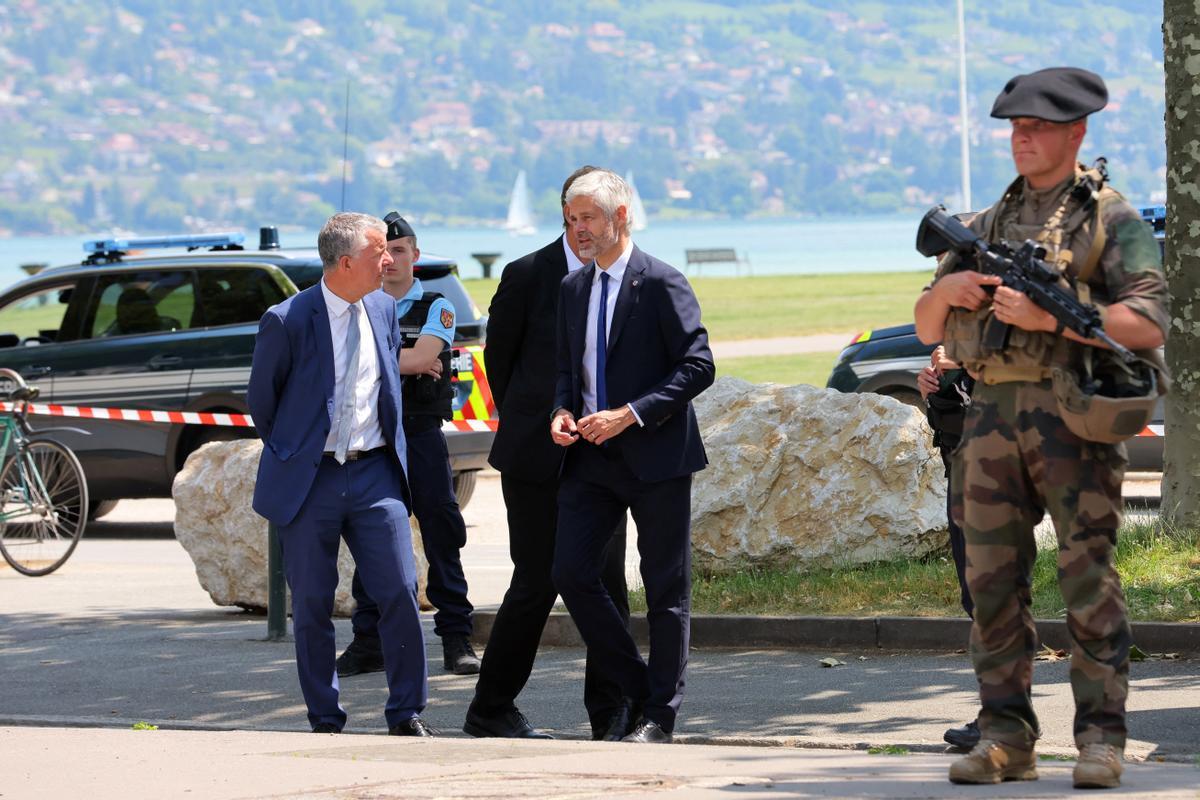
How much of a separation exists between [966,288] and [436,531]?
155 inches

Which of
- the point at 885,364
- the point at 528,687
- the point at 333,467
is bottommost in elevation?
the point at 528,687

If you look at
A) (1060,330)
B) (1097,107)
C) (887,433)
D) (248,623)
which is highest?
(1097,107)

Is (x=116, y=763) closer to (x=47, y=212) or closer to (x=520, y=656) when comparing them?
(x=520, y=656)

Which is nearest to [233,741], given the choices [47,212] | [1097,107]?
[1097,107]

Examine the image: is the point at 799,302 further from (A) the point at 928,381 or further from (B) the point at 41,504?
(A) the point at 928,381

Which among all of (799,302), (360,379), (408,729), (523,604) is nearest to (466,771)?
(408,729)

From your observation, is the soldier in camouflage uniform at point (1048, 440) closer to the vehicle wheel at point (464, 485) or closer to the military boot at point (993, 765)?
the military boot at point (993, 765)

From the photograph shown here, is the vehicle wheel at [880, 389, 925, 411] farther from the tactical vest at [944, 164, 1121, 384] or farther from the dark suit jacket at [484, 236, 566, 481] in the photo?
the tactical vest at [944, 164, 1121, 384]

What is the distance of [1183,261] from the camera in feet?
31.5

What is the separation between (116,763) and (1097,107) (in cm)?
359

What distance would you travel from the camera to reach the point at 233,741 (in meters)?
6.86

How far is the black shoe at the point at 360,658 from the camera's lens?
911cm

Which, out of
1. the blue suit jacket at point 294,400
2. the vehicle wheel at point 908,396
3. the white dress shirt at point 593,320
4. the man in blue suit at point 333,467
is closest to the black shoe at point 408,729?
the man in blue suit at point 333,467

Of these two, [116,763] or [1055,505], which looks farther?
[116,763]
